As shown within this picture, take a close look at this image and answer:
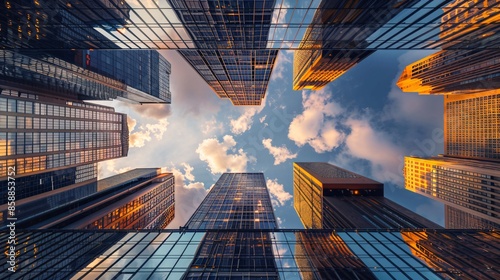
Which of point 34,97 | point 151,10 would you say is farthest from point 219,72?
point 151,10

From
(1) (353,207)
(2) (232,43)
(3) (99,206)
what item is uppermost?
(2) (232,43)

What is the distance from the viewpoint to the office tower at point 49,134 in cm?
5703

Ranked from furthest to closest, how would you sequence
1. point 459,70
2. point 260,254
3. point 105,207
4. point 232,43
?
point 459,70 < point 105,207 < point 232,43 < point 260,254

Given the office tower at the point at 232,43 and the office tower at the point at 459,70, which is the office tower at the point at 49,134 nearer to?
the office tower at the point at 232,43

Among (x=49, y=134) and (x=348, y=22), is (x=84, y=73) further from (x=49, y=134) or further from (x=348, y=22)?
(x=348, y=22)

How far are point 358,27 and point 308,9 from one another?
7406 millimetres

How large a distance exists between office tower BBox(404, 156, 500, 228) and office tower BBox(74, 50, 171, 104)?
143762 millimetres

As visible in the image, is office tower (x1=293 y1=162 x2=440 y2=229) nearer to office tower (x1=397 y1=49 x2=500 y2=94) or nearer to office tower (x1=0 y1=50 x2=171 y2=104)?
office tower (x1=397 y1=49 x2=500 y2=94)

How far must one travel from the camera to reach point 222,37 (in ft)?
123

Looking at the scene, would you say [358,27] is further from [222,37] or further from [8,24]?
[8,24]

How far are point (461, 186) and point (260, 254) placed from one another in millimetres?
123869

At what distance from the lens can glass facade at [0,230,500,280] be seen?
20.9 m

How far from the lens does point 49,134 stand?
71938 mm

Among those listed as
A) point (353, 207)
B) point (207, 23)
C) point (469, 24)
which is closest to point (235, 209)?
point (353, 207)
